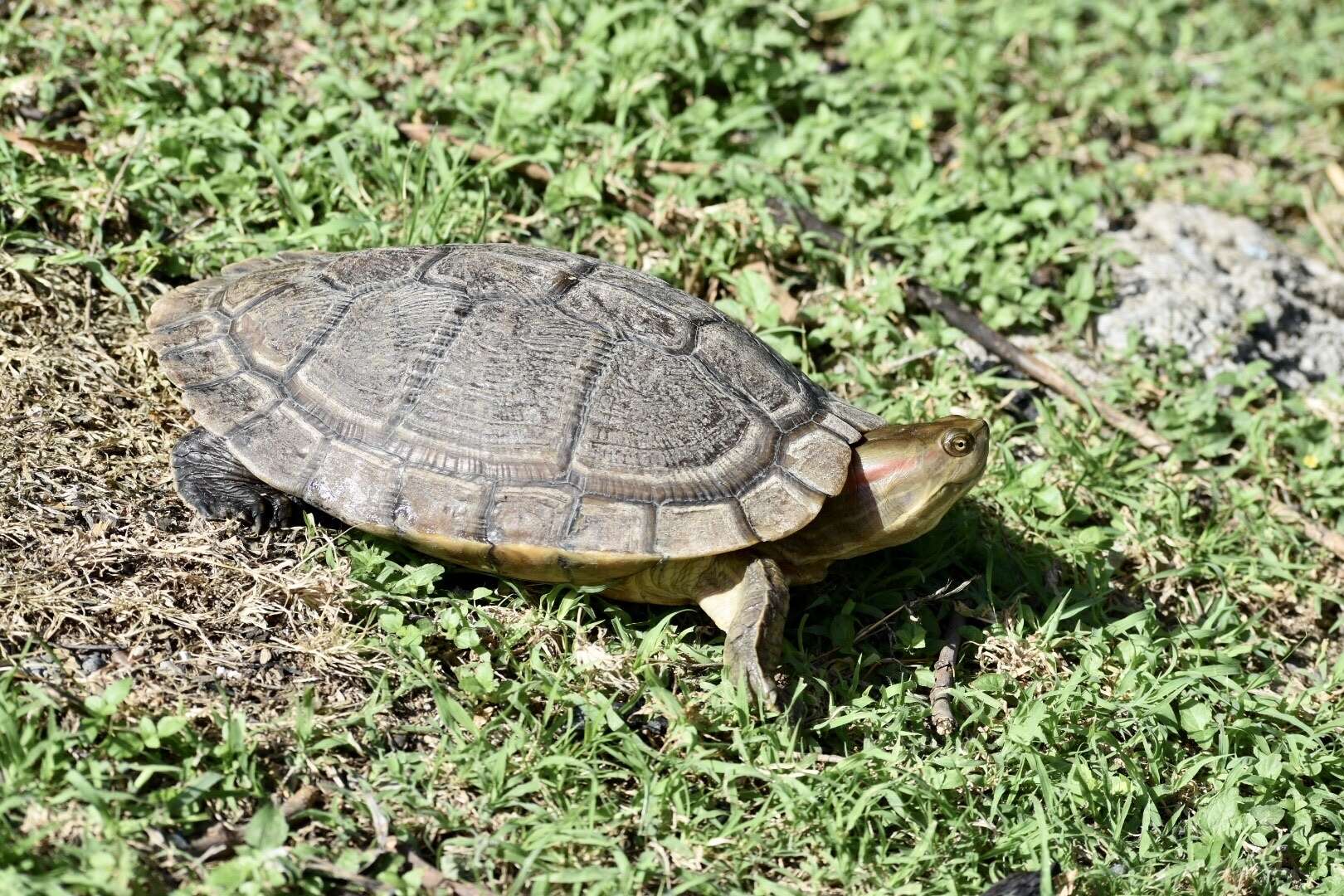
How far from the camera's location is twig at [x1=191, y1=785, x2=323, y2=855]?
3.11 meters

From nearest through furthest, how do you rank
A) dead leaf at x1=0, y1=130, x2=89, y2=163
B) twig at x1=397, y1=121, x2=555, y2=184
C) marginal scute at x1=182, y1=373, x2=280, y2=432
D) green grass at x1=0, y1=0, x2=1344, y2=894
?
green grass at x1=0, y1=0, x2=1344, y2=894 < marginal scute at x1=182, y1=373, x2=280, y2=432 < dead leaf at x1=0, y1=130, x2=89, y2=163 < twig at x1=397, y1=121, x2=555, y2=184

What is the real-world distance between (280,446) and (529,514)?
0.85m

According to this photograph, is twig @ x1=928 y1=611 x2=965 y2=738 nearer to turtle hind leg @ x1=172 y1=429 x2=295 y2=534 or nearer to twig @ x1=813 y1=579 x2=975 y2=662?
twig @ x1=813 y1=579 x2=975 y2=662

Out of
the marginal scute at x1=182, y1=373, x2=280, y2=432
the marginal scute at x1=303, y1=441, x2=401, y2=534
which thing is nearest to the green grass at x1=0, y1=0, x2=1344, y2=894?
the marginal scute at x1=303, y1=441, x2=401, y2=534

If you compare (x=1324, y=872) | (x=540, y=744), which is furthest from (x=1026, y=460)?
(x=540, y=744)

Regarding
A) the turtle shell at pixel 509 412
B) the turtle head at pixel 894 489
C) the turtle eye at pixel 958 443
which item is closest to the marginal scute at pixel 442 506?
the turtle shell at pixel 509 412

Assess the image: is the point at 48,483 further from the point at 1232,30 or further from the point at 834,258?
the point at 1232,30

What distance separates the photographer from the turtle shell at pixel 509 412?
→ 3793 mm

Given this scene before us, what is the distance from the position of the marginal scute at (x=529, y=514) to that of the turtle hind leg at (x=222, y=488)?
2.67 ft

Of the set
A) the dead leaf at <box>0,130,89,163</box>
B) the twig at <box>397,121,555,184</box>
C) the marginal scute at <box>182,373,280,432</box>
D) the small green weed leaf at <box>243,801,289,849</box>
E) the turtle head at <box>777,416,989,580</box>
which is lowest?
the small green weed leaf at <box>243,801,289,849</box>

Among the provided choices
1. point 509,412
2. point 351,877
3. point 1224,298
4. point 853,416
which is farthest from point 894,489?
point 1224,298

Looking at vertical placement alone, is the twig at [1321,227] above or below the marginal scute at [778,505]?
below

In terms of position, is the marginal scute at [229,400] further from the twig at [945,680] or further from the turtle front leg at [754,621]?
the twig at [945,680]

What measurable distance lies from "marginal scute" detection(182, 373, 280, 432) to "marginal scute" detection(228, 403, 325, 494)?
45 mm
